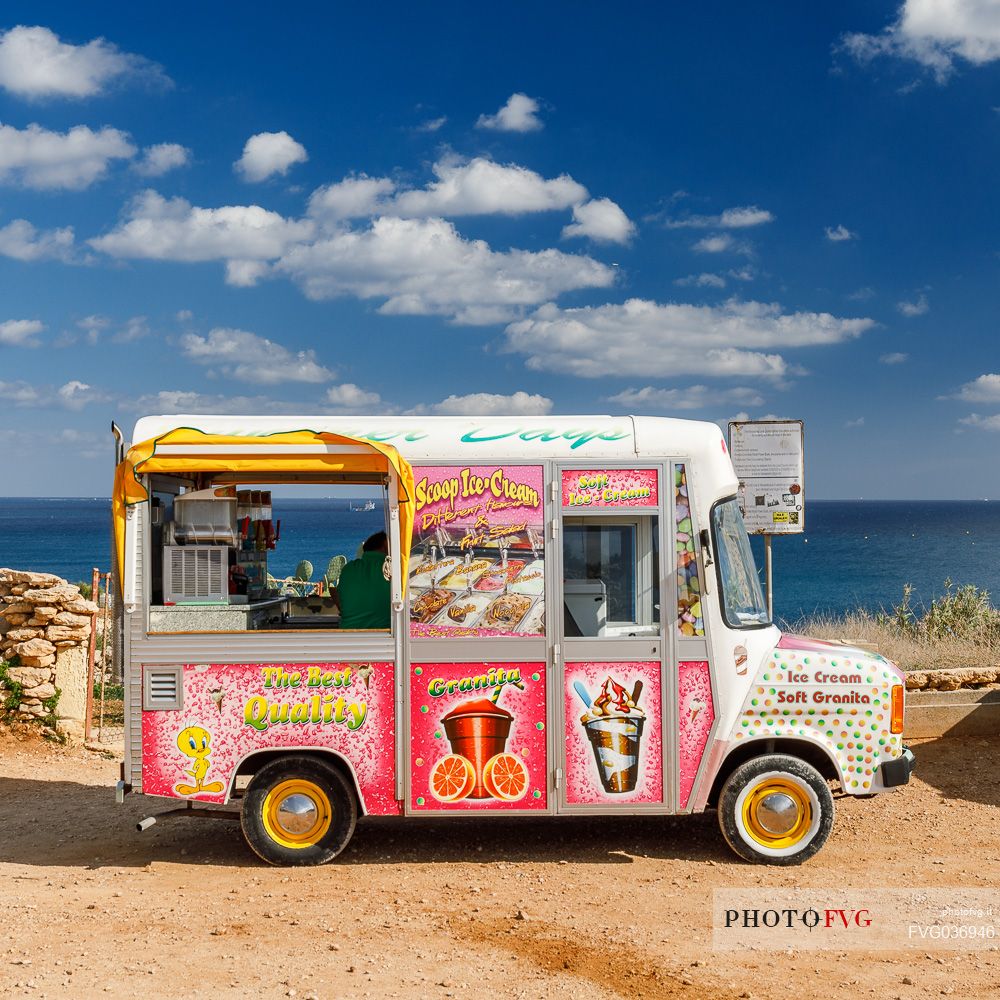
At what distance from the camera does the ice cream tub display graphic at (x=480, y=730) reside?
23.1ft

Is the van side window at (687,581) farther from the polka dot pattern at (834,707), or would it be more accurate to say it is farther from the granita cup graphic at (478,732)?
the granita cup graphic at (478,732)

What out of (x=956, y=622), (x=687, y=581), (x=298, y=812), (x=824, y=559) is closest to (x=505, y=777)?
(x=298, y=812)

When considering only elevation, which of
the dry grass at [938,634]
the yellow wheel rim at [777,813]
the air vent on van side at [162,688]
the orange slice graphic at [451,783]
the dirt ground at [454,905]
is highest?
the air vent on van side at [162,688]

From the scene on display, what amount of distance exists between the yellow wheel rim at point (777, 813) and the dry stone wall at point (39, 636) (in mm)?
7972

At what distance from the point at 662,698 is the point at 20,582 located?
7959mm

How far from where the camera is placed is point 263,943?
18.8 ft

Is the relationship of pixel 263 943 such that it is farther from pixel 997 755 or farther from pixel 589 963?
pixel 997 755

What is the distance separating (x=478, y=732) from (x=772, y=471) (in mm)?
5844

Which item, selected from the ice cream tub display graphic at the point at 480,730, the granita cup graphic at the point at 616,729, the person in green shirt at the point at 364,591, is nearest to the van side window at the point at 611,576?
the granita cup graphic at the point at 616,729

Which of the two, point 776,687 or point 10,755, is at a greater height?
point 776,687

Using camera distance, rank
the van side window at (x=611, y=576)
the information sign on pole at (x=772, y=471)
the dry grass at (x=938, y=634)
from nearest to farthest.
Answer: the van side window at (x=611, y=576)
the information sign on pole at (x=772, y=471)
the dry grass at (x=938, y=634)

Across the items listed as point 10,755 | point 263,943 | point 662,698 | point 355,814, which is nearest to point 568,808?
point 662,698

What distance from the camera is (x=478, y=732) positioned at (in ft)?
23.1

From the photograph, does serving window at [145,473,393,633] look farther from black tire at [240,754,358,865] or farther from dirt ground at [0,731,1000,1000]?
dirt ground at [0,731,1000,1000]
